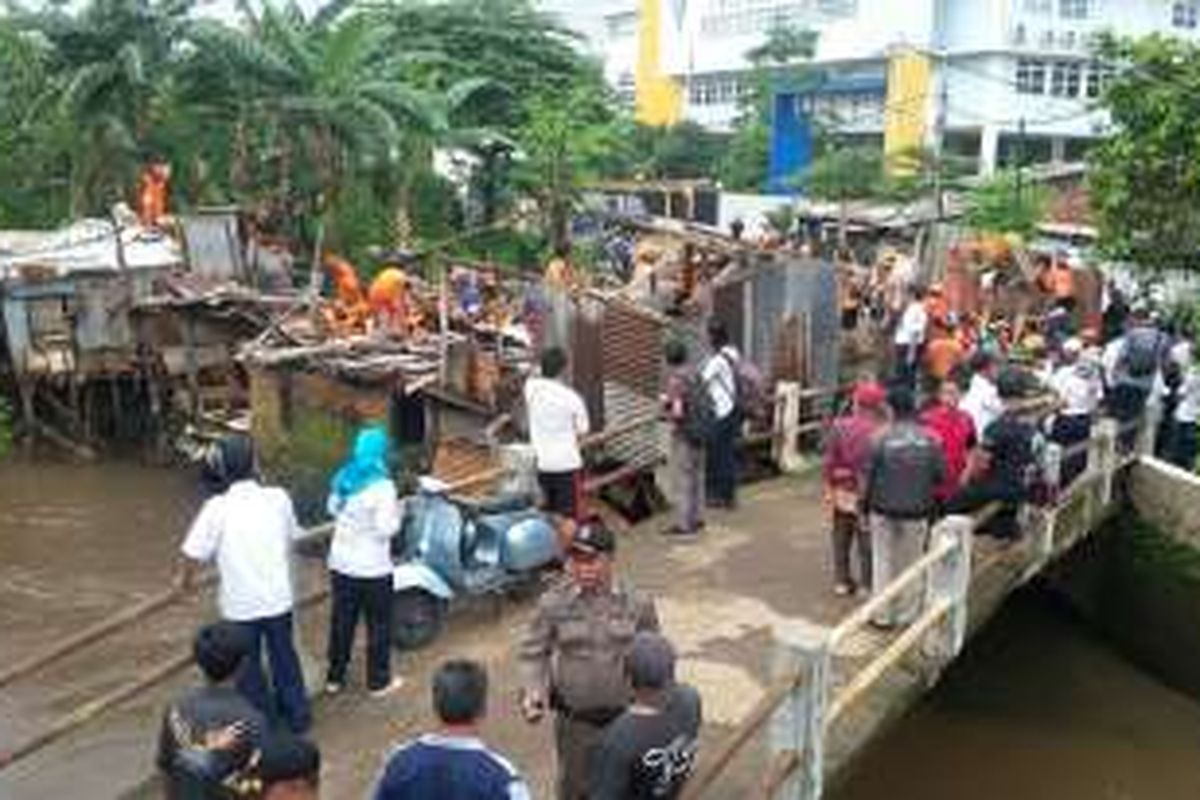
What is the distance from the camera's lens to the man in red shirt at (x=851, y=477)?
11078 millimetres

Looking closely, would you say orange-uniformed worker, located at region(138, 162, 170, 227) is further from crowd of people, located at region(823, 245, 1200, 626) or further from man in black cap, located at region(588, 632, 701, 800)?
man in black cap, located at region(588, 632, 701, 800)

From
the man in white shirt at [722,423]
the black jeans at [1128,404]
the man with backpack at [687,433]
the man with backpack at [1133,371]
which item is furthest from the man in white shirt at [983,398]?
the black jeans at [1128,404]

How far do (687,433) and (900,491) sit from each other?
2614mm

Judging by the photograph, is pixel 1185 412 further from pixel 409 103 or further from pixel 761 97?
pixel 761 97

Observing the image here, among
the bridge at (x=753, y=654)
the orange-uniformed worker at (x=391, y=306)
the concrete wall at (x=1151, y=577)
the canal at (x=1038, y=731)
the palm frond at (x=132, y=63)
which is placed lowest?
the canal at (x=1038, y=731)

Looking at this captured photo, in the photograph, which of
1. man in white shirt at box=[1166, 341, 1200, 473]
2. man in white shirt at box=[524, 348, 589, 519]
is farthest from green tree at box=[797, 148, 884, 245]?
man in white shirt at box=[524, 348, 589, 519]

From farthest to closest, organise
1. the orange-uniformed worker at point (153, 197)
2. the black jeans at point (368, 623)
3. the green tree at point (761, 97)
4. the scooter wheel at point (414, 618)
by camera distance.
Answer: the green tree at point (761, 97) < the orange-uniformed worker at point (153, 197) < the scooter wheel at point (414, 618) < the black jeans at point (368, 623)

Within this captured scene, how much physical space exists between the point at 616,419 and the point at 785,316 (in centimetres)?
203

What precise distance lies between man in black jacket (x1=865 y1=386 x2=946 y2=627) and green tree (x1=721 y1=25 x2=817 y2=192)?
51515 millimetres

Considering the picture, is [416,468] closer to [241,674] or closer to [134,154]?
[241,674]

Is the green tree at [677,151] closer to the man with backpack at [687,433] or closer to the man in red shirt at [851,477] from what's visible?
the man with backpack at [687,433]

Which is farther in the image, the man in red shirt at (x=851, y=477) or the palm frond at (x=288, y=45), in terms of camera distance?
the palm frond at (x=288, y=45)

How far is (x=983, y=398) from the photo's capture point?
12734 mm

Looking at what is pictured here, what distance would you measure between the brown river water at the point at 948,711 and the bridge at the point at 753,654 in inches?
2.9
